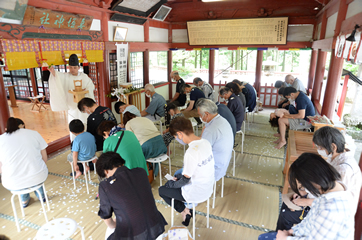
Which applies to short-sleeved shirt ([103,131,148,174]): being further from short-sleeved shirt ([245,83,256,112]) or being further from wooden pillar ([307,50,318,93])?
wooden pillar ([307,50,318,93])

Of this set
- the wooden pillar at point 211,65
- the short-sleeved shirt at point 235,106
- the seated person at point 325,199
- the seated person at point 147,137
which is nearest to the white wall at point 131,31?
the wooden pillar at point 211,65

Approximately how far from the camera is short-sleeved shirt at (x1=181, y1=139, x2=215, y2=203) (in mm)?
2100

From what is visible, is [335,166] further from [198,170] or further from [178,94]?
[178,94]

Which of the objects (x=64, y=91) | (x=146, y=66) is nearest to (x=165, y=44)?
(x=146, y=66)

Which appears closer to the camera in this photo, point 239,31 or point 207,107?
point 207,107

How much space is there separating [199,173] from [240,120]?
2.40m

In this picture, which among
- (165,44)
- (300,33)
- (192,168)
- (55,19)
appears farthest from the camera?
(165,44)

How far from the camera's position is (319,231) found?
139 centimetres

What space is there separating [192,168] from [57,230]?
48.8 inches

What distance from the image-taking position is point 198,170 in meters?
2.16

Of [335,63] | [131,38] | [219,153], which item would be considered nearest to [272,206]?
[219,153]

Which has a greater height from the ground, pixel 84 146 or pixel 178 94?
pixel 178 94

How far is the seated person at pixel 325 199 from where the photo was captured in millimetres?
1354

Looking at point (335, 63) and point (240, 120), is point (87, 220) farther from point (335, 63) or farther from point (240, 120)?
point (335, 63)
